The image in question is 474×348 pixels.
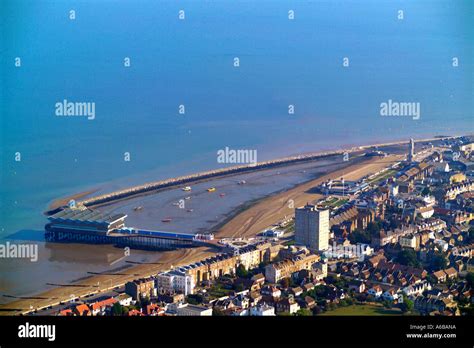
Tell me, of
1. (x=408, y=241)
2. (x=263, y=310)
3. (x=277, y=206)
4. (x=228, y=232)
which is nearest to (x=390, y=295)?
(x=263, y=310)

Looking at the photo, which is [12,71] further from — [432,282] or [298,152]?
[432,282]

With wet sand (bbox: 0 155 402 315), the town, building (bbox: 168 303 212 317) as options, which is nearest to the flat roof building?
wet sand (bbox: 0 155 402 315)

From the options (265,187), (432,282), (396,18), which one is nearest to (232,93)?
(265,187)

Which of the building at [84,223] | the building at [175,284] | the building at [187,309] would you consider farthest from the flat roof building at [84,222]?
the building at [187,309]

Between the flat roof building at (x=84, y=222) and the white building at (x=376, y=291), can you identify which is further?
the flat roof building at (x=84, y=222)

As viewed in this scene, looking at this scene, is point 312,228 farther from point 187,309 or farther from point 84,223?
point 187,309

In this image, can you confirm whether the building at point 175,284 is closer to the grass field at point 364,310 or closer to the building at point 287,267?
the building at point 287,267
